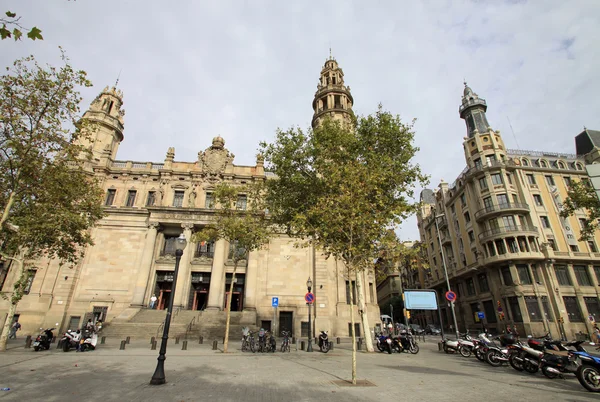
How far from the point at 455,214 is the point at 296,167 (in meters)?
34.7

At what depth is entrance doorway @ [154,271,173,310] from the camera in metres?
30.2

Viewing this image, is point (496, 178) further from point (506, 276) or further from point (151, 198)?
point (151, 198)

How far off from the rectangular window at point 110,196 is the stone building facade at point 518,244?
136 feet

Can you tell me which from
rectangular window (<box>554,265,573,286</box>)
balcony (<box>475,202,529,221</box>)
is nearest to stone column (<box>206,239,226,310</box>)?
balcony (<box>475,202,529,221</box>)

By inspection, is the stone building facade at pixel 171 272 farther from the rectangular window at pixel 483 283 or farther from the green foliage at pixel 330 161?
the rectangular window at pixel 483 283

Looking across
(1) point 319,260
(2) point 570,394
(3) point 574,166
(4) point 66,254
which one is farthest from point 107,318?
(3) point 574,166

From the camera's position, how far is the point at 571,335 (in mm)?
32062

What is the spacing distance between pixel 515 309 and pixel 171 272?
3820 cm

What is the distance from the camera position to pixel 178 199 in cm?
3356

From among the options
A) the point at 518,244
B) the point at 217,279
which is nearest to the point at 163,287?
the point at 217,279

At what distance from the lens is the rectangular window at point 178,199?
33281mm

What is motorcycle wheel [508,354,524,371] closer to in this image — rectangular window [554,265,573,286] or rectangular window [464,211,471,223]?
rectangular window [554,265,573,286]

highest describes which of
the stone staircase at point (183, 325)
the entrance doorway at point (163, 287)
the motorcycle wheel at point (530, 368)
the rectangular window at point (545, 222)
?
the rectangular window at point (545, 222)

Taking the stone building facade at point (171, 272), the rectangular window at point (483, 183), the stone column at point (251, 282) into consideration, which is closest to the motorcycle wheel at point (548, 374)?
the stone building facade at point (171, 272)
